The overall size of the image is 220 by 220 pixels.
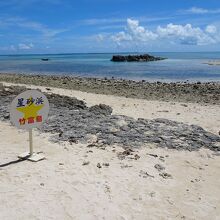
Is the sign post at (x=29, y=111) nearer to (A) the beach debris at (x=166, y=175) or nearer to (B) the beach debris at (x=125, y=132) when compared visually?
(B) the beach debris at (x=125, y=132)

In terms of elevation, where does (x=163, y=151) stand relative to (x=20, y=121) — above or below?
below

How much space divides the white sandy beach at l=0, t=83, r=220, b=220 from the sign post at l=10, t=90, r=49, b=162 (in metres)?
0.66

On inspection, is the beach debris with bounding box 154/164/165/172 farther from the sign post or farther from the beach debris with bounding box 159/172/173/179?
the sign post

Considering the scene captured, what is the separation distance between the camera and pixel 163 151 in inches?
293

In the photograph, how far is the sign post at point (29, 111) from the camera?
20.1ft

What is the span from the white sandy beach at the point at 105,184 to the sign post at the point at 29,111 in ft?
2.16

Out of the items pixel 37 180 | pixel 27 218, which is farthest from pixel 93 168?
pixel 27 218

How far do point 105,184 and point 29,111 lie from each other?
206cm

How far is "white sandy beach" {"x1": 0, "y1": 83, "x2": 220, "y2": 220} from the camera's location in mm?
4691

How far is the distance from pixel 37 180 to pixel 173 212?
2.27 meters

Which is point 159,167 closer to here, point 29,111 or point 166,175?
point 166,175

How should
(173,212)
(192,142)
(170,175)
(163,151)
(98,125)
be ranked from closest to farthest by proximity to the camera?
1. (173,212)
2. (170,175)
3. (163,151)
4. (192,142)
5. (98,125)

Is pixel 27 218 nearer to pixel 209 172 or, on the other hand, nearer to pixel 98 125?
pixel 209 172

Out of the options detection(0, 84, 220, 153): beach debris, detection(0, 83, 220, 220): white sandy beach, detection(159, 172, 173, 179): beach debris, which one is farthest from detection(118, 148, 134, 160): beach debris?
detection(159, 172, 173, 179): beach debris
